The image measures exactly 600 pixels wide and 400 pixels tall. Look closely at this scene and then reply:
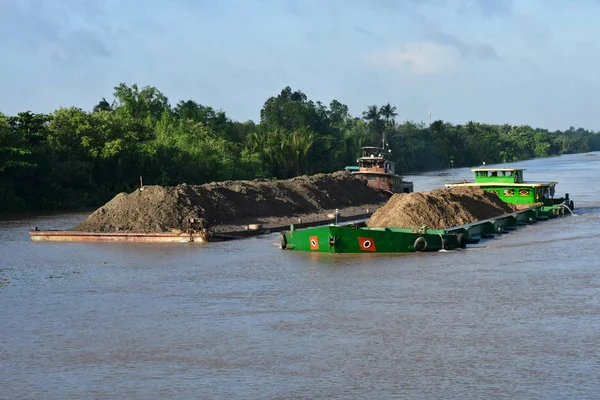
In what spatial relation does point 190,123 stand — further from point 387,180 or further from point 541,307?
point 541,307

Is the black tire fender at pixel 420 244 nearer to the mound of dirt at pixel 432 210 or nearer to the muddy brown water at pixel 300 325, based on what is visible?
the muddy brown water at pixel 300 325

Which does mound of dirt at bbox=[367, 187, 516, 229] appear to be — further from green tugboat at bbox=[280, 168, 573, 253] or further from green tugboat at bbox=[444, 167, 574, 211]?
green tugboat at bbox=[444, 167, 574, 211]

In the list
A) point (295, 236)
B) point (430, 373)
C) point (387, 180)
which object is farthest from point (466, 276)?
point (387, 180)

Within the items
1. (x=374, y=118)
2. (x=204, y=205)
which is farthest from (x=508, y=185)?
(x=374, y=118)

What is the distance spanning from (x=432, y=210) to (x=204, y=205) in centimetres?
1163

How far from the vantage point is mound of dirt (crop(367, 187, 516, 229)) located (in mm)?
34812

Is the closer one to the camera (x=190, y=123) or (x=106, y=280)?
(x=106, y=280)

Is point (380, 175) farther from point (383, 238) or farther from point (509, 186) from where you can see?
point (383, 238)

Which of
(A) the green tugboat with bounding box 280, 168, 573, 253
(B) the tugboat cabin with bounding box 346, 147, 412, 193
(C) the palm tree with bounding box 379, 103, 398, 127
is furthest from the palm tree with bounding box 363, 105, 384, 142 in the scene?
(A) the green tugboat with bounding box 280, 168, 573, 253

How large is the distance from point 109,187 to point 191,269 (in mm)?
39346

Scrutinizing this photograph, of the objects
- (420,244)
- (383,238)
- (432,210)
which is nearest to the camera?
(383,238)

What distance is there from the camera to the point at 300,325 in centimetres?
2067

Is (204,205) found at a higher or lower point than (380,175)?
lower

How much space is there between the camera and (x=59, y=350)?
1878 cm
